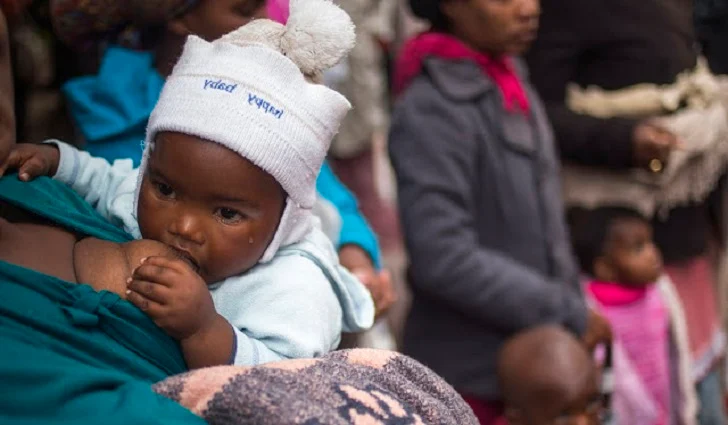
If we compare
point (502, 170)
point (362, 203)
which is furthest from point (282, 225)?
point (362, 203)

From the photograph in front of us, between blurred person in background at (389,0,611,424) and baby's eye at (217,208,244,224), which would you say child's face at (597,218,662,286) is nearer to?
blurred person in background at (389,0,611,424)

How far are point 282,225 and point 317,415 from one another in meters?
0.26

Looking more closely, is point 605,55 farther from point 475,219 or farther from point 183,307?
point 183,307

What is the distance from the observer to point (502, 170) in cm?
214

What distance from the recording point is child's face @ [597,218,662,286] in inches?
99.0

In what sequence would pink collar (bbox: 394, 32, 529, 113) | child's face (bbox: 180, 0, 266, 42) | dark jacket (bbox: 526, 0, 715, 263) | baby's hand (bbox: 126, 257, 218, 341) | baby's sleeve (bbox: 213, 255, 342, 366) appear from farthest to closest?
dark jacket (bbox: 526, 0, 715, 263), pink collar (bbox: 394, 32, 529, 113), child's face (bbox: 180, 0, 266, 42), baby's sleeve (bbox: 213, 255, 342, 366), baby's hand (bbox: 126, 257, 218, 341)

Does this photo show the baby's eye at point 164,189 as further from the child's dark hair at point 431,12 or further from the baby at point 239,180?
the child's dark hair at point 431,12

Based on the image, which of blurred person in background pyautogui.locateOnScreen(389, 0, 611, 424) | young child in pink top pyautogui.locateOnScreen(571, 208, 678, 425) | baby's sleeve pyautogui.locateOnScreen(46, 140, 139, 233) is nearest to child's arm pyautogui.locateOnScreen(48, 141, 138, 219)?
baby's sleeve pyautogui.locateOnScreen(46, 140, 139, 233)

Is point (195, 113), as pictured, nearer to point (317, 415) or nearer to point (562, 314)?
point (317, 415)

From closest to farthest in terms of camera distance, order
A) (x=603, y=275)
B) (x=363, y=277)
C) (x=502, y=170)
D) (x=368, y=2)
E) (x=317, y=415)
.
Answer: (x=317, y=415), (x=363, y=277), (x=502, y=170), (x=603, y=275), (x=368, y=2)

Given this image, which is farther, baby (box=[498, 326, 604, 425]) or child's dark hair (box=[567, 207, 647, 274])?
child's dark hair (box=[567, 207, 647, 274])

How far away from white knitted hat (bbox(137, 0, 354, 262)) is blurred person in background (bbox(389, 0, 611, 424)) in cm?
105

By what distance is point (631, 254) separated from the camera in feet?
8.21

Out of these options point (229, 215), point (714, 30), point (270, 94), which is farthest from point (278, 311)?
point (714, 30)
